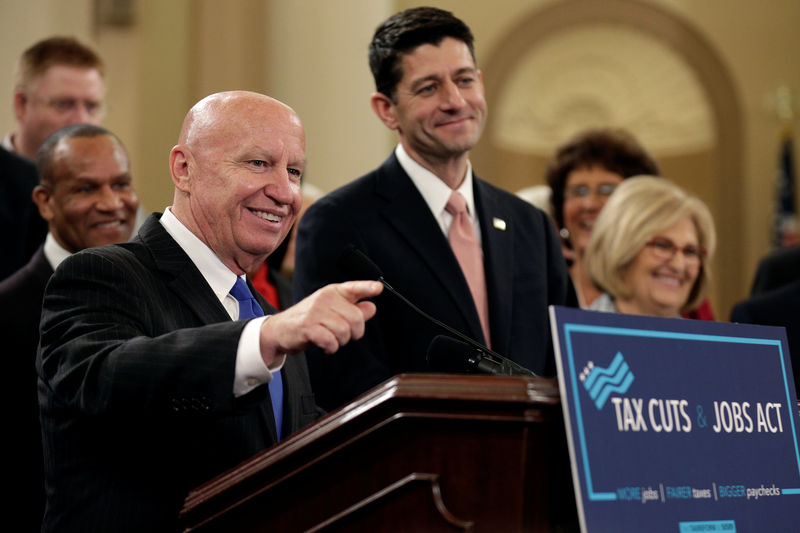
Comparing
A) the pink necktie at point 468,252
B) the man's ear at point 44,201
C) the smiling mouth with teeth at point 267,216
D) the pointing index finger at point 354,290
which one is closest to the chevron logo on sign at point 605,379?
the pointing index finger at point 354,290

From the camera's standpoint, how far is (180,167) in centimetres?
213

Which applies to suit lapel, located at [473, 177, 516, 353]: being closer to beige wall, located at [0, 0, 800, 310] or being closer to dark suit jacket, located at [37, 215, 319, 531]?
dark suit jacket, located at [37, 215, 319, 531]

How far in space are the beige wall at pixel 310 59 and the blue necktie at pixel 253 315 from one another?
15.7ft

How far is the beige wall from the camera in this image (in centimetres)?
789

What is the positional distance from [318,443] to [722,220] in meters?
10.0

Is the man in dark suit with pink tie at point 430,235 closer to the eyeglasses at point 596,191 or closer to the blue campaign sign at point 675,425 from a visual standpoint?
the blue campaign sign at point 675,425

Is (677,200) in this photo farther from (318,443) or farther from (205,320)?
(318,443)

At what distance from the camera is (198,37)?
8.83 metres

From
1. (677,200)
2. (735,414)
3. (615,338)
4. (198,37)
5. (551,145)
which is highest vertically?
(198,37)

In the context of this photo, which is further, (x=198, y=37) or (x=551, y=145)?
(x=551, y=145)

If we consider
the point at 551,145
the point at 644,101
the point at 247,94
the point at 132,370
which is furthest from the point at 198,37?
the point at 132,370

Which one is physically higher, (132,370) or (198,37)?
(198,37)

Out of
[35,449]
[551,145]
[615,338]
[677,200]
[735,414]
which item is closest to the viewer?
[615,338]

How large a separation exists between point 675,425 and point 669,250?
2.41m
